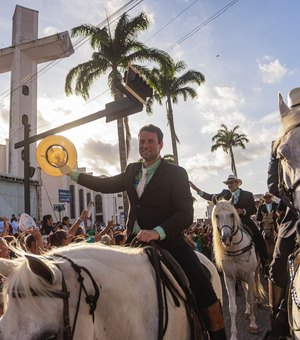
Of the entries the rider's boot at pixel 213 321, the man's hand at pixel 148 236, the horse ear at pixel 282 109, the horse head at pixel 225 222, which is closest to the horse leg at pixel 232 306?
the horse head at pixel 225 222

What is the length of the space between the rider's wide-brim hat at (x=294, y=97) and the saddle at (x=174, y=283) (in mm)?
1599

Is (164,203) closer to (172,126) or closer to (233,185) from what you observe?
(233,185)

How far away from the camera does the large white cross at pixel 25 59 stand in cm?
3412

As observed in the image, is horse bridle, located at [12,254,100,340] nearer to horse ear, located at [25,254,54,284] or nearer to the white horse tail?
horse ear, located at [25,254,54,284]

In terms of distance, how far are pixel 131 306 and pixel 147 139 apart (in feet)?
4.83

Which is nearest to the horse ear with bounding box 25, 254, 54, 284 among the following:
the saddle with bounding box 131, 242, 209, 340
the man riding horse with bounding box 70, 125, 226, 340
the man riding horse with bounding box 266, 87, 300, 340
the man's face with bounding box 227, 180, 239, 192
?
the saddle with bounding box 131, 242, 209, 340

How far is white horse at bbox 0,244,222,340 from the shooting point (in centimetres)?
165

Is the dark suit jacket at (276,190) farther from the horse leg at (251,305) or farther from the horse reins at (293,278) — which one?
the horse leg at (251,305)

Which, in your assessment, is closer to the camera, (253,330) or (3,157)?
(253,330)

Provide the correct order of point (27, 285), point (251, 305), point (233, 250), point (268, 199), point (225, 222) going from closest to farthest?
1. point (27, 285)
2. point (251, 305)
3. point (225, 222)
4. point (233, 250)
5. point (268, 199)

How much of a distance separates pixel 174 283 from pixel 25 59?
124ft

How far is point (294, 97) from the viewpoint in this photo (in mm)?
2982

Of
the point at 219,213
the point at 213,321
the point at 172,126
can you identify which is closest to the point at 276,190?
the point at 213,321

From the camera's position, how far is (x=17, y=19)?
120 feet
